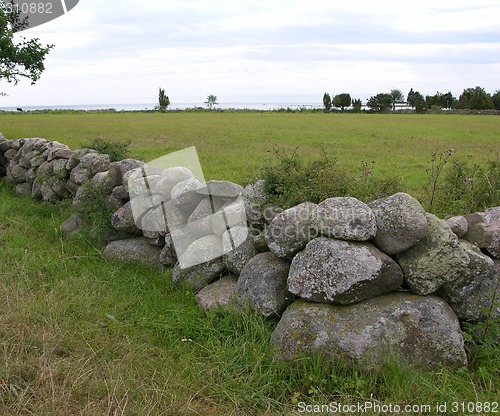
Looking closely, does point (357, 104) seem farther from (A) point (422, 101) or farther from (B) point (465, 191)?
(B) point (465, 191)

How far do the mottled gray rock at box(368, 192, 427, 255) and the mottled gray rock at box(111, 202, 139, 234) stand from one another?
11.4ft

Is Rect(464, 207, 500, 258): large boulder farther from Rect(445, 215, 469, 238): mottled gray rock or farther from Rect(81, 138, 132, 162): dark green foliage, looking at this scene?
Rect(81, 138, 132, 162): dark green foliage

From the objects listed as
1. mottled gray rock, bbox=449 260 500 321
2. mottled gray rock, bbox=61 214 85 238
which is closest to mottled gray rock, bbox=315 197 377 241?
mottled gray rock, bbox=449 260 500 321

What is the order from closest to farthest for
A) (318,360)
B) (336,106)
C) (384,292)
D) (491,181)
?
(318,360), (384,292), (491,181), (336,106)

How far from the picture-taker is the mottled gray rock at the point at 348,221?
364cm

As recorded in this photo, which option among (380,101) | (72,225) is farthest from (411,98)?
(72,225)

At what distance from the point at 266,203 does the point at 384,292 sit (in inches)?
58.8

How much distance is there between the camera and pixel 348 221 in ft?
12.0

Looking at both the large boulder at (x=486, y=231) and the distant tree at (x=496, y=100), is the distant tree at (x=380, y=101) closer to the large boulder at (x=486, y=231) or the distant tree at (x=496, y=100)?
A: the distant tree at (x=496, y=100)

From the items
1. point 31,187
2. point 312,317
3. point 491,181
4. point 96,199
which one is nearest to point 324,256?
point 312,317

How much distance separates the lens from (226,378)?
139 inches

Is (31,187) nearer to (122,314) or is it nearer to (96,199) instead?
(96,199)

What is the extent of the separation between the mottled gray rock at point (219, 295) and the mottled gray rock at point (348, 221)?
116 centimetres

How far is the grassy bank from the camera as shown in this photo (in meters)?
3.26
